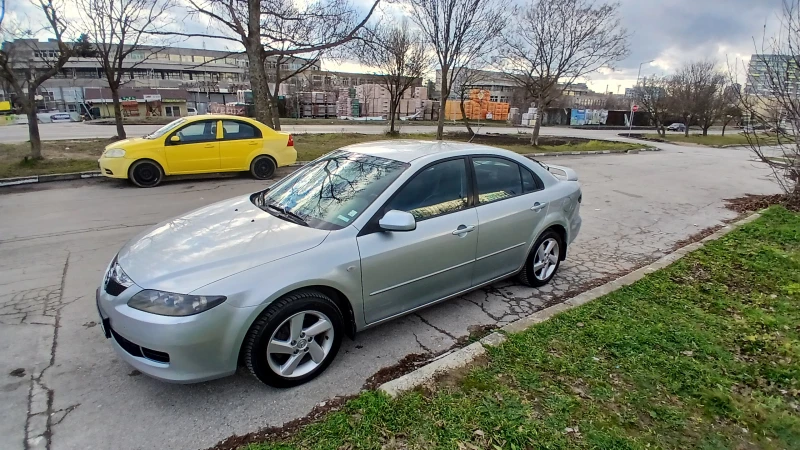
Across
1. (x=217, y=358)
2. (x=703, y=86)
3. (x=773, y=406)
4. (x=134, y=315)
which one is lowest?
(x=773, y=406)

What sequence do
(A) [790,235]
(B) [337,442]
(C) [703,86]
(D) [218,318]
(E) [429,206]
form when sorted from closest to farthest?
(B) [337,442] < (D) [218,318] < (E) [429,206] < (A) [790,235] < (C) [703,86]

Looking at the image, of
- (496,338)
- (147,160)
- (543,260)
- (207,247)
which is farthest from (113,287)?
(147,160)

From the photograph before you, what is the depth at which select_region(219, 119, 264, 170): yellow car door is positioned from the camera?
9.51 meters

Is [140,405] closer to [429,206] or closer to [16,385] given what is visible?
[16,385]

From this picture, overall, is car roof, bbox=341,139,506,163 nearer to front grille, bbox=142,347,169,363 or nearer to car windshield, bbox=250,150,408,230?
car windshield, bbox=250,150,408,230

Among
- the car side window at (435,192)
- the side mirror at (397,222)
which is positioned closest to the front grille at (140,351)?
the side mirror at (397,222)

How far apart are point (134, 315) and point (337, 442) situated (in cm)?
137

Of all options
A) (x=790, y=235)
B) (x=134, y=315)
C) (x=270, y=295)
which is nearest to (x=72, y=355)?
(x=134, y=315)

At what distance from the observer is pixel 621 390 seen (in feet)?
8.80

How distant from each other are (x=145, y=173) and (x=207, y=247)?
24.7 feet

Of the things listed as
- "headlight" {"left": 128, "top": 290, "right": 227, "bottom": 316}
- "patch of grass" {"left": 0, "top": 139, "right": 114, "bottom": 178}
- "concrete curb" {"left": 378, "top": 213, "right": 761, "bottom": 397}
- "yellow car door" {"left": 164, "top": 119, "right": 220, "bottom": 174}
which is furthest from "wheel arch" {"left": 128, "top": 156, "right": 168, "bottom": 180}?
"concrete curb" {"left": 378, "top": 213, "right": 761, "bottom": 397}

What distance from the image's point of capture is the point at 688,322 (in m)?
3.56

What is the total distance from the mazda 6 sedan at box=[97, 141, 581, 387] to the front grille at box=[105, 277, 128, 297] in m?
0.01

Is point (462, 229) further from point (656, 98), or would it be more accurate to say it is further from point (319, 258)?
point (656, 98)
